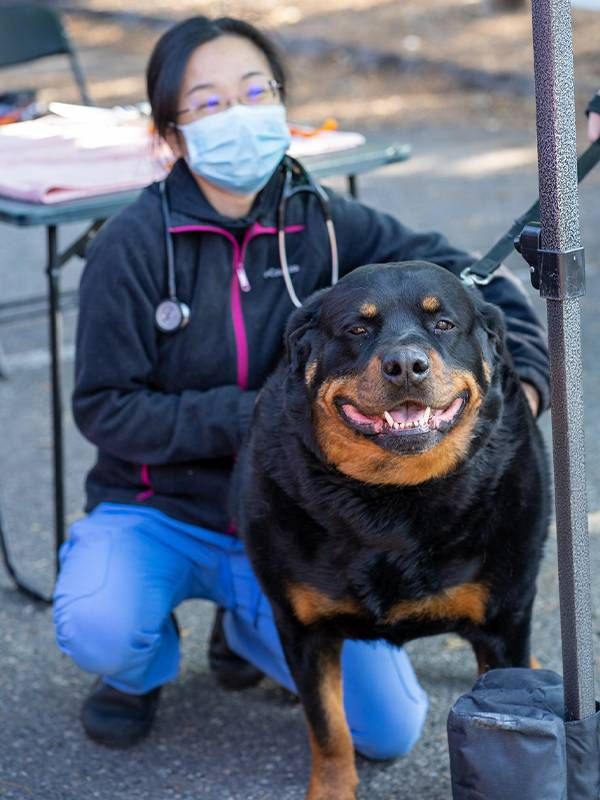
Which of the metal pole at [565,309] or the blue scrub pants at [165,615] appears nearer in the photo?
the metal pole at [565,309]

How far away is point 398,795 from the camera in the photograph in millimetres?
2816

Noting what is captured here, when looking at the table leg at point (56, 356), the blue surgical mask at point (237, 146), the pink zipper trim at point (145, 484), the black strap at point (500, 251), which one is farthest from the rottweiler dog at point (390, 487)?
the table leg at point (56, 356)

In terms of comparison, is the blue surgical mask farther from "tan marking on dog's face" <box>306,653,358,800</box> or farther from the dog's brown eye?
"tan marking on dog's face" <box>306,653,358,800</box>

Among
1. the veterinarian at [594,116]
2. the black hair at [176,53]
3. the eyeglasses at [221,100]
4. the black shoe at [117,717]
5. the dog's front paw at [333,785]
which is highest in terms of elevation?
the black hair at [176,53]

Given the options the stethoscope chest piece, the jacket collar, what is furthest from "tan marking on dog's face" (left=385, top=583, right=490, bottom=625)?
the jacket collar

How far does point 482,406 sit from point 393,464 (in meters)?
0.21

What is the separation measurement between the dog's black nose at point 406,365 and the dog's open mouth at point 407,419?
0.07 meters

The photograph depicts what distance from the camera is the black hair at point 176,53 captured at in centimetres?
312

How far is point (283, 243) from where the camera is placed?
122 inches

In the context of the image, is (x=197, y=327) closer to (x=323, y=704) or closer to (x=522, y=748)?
(x=323, y=704)

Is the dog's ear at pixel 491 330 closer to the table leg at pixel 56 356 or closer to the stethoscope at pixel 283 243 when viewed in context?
the stethoscope at pixel 283 243

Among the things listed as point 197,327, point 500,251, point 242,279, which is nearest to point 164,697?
point 197,327

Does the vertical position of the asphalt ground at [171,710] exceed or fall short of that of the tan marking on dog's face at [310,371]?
it falls short

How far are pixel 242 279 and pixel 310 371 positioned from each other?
63 cm
